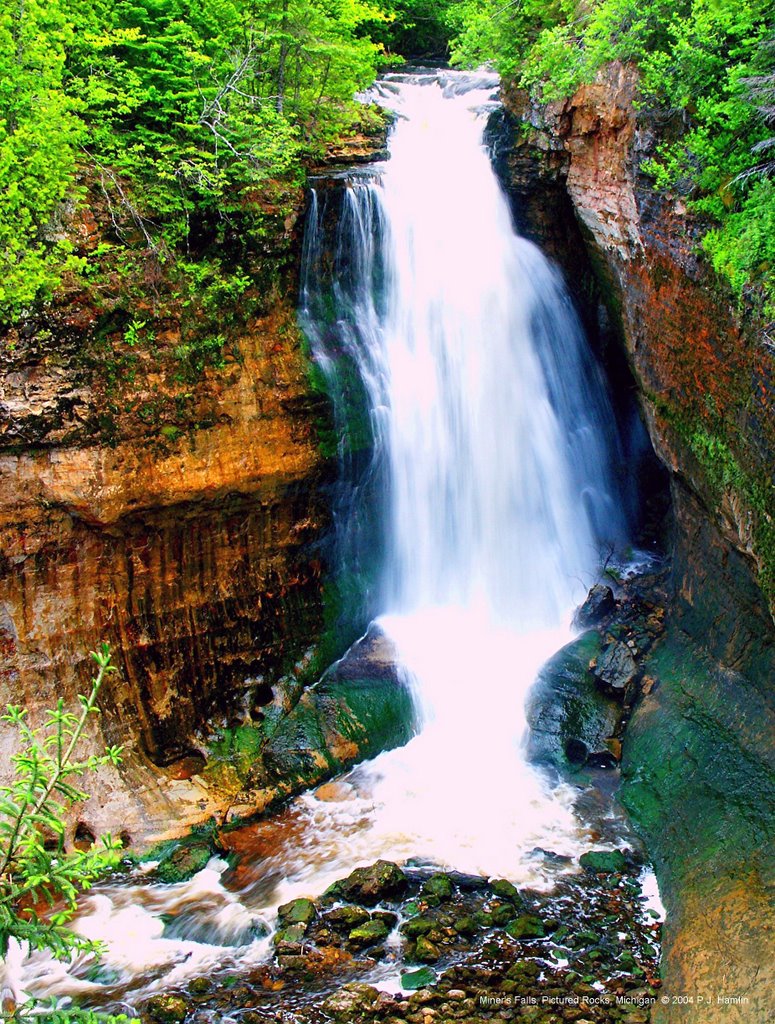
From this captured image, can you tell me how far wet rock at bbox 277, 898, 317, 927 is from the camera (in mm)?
7605

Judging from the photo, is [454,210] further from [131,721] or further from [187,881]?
[187,881]

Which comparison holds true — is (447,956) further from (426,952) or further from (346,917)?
(346,917)

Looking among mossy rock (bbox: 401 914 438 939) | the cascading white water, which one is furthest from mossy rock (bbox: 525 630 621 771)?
mossy rock (bbox: 401 914 438 939)

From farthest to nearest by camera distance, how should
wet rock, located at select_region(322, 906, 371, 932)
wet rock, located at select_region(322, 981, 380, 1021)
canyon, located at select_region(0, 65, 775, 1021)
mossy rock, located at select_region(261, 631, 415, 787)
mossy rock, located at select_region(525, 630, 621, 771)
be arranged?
mossy rock, located at select_region(261, 631, 415, 787)
mossy rock, located at select_region(525, 630, 621, 771)
canyon, located at select_region(0, 65, 775, 1021)
wet rock, located at select_region(322, 906, 371, 932)
wet rock, located at select_region(322, 981, 380, 1021)

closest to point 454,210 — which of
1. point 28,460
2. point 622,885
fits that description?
point 28,460

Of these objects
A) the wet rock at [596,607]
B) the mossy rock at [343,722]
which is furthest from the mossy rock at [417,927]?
the wet rock at [596,607]

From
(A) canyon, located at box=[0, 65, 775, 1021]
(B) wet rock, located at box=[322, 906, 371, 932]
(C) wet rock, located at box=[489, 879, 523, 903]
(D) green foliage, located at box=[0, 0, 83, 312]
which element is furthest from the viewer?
(A) canyon, located at box=[0, 65, 775, 1021]

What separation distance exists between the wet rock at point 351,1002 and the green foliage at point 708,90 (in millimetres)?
7248

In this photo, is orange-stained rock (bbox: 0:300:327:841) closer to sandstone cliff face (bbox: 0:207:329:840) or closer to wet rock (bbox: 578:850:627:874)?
sandstone cliff face (bbox: 0:207:329:840)

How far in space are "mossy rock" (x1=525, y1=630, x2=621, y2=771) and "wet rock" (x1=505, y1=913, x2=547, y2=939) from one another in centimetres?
258

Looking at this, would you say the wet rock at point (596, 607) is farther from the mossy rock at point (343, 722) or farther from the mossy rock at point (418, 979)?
the mossy rock at point (418, 979)

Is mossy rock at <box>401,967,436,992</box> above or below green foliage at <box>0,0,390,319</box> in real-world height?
below

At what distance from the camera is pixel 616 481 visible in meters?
12.9

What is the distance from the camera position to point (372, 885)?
7.86m
